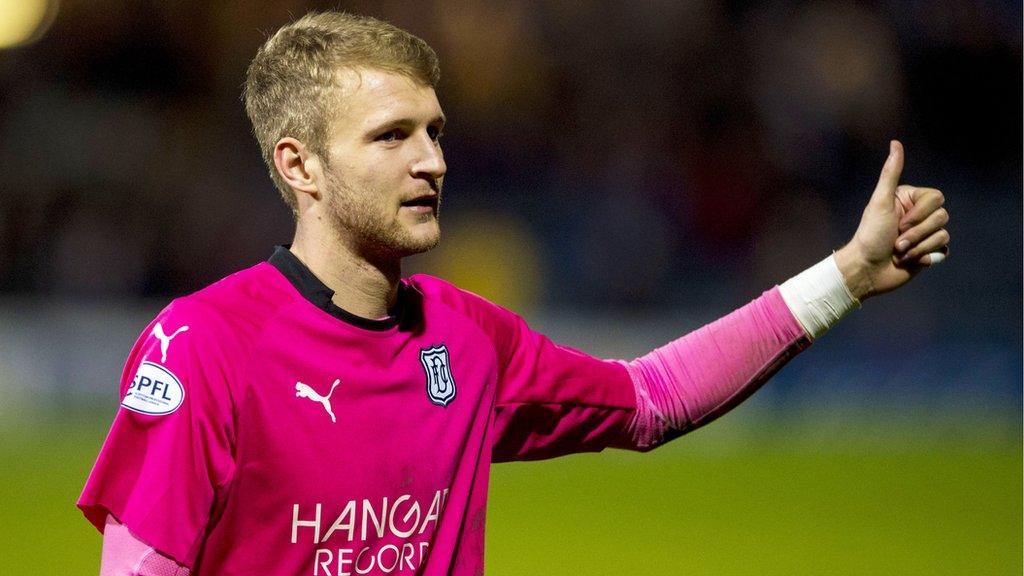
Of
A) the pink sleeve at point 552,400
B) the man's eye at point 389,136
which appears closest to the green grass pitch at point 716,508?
the pink sleeve at point 552,400

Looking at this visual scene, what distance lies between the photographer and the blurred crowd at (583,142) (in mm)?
9281

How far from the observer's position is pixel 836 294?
2770 millimetres

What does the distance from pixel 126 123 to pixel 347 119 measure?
7.79 m

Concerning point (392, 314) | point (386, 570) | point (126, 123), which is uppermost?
point (126, 123)

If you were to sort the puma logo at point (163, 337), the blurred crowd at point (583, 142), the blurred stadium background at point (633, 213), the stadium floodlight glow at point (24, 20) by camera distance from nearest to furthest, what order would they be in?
the puma logo at point (163, 337) → the blurred stadium background at point (633, 213) → the blurred crowd at point (583, 142) → the stadium floodlight glow at point (24, 20)

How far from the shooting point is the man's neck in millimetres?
2484

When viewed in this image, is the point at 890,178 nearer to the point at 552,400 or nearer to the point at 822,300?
the point at 822,300

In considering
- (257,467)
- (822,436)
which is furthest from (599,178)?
(257,467)

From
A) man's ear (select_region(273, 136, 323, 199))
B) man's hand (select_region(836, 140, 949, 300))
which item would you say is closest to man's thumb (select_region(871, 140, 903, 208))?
man's hand (select_region(836, 140, 949, 300))

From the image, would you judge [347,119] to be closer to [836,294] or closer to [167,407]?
[167,407]

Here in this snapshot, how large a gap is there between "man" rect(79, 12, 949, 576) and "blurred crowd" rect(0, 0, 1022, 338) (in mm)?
6239

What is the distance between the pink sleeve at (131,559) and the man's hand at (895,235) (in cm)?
153

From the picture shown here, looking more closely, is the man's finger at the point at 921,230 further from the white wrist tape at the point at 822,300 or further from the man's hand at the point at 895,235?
the white wrist tape at the point at 822,300

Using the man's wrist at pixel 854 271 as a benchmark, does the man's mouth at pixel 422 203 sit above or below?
below
